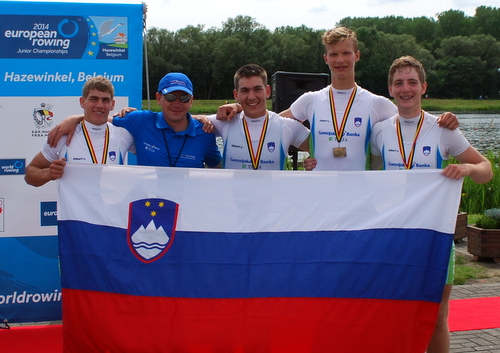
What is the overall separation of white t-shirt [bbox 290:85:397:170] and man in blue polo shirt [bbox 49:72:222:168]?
2.81 feet

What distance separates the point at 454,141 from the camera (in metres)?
3.78

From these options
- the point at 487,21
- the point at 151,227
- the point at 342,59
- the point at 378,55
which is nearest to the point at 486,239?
the point at 342,59

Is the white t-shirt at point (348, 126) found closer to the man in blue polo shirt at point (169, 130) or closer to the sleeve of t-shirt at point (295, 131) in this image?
the sleeve of t-shirt at point (295, 131)

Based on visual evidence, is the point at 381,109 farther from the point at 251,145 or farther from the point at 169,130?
the point at 169,130

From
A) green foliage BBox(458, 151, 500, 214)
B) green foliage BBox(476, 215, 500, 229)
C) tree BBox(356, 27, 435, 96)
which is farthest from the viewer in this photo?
tree BBox(356, 27, 435, 96)

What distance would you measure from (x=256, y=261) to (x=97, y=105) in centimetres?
156

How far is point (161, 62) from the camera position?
50.0 m

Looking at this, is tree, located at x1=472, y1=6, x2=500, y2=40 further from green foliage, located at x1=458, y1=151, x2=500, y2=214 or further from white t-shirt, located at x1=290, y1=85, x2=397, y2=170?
white t-shirt, located at x1=290, y1=85, x2=397, y2=170

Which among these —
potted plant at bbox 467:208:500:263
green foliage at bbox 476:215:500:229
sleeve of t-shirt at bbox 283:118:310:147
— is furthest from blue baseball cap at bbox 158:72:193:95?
green foliage at bbox 476:215:500:229

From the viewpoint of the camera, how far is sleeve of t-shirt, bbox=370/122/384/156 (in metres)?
4.00

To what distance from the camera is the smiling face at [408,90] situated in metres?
3.82

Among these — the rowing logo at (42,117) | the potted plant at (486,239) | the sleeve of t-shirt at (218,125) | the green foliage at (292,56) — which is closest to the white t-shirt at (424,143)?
the sleeve of t-shirt at (218,125)

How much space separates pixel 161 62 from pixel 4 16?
46386mm

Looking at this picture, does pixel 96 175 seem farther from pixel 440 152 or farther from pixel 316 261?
pixel 440 152
